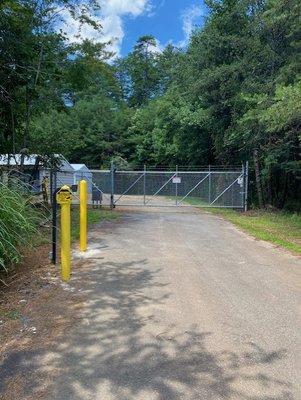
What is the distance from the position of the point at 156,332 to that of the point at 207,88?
17.8m

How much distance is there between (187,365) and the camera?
348 centimetres

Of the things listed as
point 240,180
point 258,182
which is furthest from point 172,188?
point 258,182

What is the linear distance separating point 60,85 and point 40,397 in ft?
42.8

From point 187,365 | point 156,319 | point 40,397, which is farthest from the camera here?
point 156,319

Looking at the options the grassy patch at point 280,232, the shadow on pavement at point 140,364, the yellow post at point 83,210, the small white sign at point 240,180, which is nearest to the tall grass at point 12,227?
the yellow post at point 83,210

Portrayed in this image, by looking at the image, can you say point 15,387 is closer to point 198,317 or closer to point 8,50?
point 198,317

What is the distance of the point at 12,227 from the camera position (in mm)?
5777

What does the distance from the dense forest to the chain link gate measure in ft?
5.90

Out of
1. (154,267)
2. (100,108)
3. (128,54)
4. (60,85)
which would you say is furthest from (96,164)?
(154,267)

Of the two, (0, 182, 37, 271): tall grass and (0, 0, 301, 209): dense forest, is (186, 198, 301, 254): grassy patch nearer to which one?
(0, 0, 301, 209): dense forest

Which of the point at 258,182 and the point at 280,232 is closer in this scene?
the point at 280,232

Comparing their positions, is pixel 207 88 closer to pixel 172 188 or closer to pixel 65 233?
pixel 172 188

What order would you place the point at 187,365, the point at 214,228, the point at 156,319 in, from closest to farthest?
the point at 187,365
the point at 156,319
the point at 214,228

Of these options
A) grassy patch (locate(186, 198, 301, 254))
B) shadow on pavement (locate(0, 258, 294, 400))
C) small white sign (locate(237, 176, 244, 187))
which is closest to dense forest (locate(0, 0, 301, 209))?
small white sign (locate(237, 176, 244, 187))
